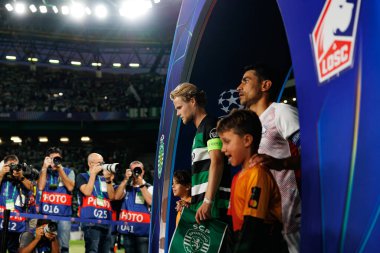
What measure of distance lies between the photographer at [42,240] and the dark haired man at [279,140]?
374 centimetres

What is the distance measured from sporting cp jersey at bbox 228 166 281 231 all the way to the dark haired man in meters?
0.08

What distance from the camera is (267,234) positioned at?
230 centimetres

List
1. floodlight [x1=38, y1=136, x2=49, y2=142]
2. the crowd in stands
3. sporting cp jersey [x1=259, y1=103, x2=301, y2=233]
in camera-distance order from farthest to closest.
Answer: floodlight [x1=38, y1=136, x2=49, y2=142], the crowd in stands, sporting cp jersey [x1=259, y1=103, x2=301, y2=233]

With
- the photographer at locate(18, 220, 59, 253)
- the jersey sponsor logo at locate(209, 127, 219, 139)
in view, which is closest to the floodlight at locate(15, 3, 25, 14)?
the photographer at locate(18, 220, 59, 253)

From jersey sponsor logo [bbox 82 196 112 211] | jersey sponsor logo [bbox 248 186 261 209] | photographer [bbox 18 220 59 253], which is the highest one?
jersey sponsor logo [bbox 82 196 112 211]

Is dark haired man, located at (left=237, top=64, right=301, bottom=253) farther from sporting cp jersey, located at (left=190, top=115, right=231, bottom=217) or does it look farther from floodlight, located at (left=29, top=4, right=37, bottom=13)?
floodlight, located at (left=29, top=4, right=37, bottom=13)

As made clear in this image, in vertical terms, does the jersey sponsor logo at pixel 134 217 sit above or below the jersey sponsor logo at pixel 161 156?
below

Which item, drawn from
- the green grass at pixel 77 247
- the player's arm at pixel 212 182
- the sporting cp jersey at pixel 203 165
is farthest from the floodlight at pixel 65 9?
the player's arm at pixel 212 182

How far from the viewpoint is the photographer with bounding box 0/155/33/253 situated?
285 inches

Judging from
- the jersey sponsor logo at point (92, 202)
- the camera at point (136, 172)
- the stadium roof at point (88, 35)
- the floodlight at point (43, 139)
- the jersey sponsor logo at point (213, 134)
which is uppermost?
the stadium roof at point (88, 35)

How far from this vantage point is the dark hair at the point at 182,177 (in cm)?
442

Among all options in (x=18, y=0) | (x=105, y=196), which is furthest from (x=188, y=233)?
(x=18, y=0)

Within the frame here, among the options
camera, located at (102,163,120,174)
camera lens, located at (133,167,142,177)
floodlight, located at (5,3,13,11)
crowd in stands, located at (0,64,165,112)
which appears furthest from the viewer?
crowd in stands, located at (0,64,165,112)

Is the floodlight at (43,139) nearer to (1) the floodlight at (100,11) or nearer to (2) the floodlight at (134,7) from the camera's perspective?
(1) the floodlight at (100,11)
